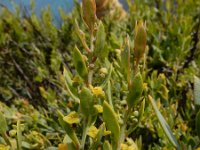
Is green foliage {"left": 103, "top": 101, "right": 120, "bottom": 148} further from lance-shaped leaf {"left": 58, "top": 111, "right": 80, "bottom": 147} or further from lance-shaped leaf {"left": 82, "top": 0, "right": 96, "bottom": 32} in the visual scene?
lance-shaped leaf {"left": 82, "top": 0, "right": 96, "bottom": 32}

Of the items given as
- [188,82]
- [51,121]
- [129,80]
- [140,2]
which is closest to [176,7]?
[140,2]

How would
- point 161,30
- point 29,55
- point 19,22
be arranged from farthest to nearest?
point 19,22 < point 29,55 < point 161,30

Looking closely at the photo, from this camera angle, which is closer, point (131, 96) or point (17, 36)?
point (131, 96)

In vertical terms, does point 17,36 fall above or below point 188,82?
above

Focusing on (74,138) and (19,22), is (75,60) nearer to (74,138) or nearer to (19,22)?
(74,138)

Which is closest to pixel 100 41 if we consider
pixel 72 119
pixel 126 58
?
pixel 126 58

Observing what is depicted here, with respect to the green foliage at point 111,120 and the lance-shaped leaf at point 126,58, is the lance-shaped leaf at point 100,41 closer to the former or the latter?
the lance-shaped leaf at point 126,58

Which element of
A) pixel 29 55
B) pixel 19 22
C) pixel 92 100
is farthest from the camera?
pixel 19 22
